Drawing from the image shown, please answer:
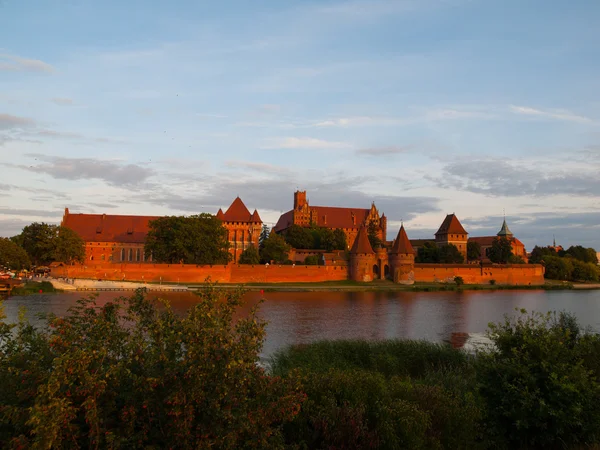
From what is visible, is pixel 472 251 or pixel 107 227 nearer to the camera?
pixel 107 227

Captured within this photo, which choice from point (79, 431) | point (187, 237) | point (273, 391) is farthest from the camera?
point (187, 237)

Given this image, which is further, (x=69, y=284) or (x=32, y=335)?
(x=69, y=284)

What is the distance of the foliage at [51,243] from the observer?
49819 mm

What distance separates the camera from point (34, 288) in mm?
39000

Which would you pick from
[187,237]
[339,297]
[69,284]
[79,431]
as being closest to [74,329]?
[79,431]

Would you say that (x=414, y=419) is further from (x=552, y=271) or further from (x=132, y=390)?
(x=552, y=271)

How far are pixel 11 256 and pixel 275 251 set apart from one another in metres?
25.0

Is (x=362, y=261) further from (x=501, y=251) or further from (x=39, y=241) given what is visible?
(x=39, y=241)

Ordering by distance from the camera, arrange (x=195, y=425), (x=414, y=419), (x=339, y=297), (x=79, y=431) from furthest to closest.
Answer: (x=339, y=297) < (x=414, y=419) < (x=195, y=425) < (x=79, y=431)

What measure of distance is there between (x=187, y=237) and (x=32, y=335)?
4513 cm

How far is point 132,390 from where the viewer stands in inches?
180

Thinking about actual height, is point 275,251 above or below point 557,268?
above

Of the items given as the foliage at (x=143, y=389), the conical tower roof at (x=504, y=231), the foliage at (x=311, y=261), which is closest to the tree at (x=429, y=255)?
the foliage at (x=311, y=261)

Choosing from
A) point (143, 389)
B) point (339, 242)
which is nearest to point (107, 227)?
point (339, 242)
